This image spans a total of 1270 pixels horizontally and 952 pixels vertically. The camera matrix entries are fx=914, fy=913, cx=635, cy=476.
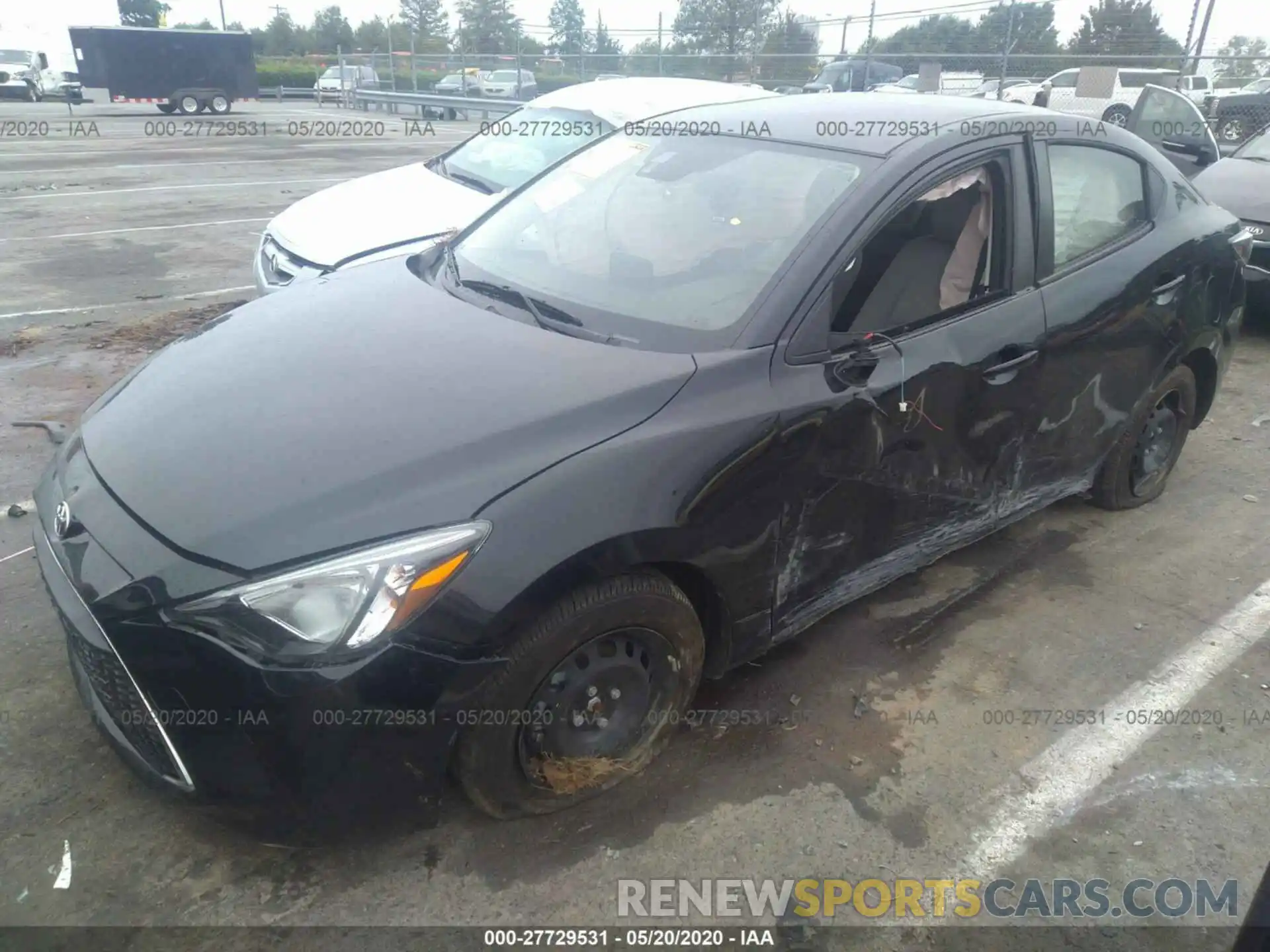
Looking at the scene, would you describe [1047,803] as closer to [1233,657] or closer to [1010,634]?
[1010,634]

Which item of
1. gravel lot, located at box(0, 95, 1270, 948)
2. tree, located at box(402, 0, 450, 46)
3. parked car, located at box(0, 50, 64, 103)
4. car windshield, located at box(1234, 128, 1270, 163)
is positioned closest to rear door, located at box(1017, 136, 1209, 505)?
gravel lot, located at box(0, 95, 1270, 948)

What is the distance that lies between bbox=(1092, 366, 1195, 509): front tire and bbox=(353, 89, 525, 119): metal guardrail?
1755cm

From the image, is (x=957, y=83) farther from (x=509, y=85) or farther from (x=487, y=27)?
(x=487, y=27)

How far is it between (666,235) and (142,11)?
236 ft

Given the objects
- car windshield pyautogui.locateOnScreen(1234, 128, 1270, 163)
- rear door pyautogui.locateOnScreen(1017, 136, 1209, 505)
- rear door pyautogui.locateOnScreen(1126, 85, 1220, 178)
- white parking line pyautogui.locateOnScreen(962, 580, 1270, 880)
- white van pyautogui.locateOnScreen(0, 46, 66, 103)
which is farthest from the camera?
white van pyautogui.locateOnScreen(0, 46, 66, 103)

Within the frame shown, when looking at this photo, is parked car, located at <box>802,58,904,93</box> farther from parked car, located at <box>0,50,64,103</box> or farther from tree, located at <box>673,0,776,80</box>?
parked car, located at <box>0,50,64,103</box>

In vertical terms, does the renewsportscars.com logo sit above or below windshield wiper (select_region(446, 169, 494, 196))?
below

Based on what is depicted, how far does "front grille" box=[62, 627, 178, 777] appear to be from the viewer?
2.04m

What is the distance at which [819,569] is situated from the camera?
9.01 ft

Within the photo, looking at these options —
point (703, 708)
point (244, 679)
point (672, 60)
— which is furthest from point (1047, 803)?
point (672, 60)

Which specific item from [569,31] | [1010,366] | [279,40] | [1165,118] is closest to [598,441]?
[1010,366]

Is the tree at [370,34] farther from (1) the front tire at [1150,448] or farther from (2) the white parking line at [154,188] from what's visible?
(1) the front tire at [1150,448]

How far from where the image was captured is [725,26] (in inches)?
873

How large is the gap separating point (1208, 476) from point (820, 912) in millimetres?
3652
